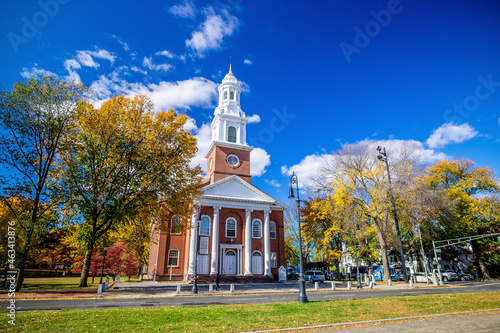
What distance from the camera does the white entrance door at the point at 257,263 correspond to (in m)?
34.8

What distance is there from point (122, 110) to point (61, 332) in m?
16.7

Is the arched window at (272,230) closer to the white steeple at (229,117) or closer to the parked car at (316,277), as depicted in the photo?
the parked car at (316,277)

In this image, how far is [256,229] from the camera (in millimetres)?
36781

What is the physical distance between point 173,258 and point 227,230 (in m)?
7.23

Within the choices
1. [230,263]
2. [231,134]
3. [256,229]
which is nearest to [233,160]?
[231,134]

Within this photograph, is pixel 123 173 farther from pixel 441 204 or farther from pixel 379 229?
pixel 441 204

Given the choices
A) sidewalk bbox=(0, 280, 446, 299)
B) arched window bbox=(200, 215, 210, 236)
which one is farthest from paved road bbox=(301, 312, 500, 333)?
arched window bbox=(200, 215, 210, 236)

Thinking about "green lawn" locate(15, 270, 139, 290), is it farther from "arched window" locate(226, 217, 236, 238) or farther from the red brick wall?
the red brick wall

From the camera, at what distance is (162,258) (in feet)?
107

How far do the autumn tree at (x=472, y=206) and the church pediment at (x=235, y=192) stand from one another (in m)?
20.0

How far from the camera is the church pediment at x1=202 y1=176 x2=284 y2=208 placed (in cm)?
3516

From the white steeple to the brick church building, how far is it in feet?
0.49

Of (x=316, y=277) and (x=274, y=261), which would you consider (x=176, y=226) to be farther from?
(x=316, y=277)

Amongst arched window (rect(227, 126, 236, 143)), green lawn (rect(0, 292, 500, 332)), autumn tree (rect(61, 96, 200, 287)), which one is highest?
arched window (rect(227, 126, 236, 143))
